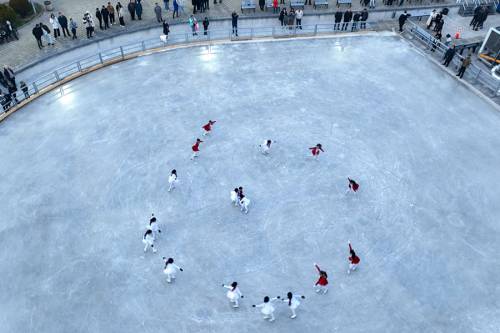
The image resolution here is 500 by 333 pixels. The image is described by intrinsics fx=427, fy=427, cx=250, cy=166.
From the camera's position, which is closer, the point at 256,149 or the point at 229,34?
the point at 256,149

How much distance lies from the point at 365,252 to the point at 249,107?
37.2 feet

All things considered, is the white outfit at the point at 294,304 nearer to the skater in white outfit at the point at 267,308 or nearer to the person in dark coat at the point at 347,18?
the skater in white outfit at the point at 267,308

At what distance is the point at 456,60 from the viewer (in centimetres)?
2931

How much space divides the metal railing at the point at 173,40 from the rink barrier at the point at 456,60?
3.27 m

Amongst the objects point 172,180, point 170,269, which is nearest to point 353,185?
point 172,180

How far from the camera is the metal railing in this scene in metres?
26.8

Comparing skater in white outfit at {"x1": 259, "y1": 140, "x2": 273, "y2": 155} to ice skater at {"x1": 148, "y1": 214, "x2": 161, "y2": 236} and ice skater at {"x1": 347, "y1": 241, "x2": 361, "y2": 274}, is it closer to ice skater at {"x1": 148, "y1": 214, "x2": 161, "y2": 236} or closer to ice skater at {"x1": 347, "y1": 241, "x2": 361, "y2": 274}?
ice skater at {"x1": 148, "y1": 214, "x2": 161, "y2": 236}

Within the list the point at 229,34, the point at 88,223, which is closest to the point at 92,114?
the point at 88,223

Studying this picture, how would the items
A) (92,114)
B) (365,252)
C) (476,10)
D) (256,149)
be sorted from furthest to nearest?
1. (476,10)
2. (92,114)
3. (256,149)
4. (365,252)

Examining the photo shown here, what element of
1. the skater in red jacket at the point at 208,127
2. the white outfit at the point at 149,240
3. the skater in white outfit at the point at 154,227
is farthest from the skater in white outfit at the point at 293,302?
the skater in red jacket at the point at 208,127

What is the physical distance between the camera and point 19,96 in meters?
25.3

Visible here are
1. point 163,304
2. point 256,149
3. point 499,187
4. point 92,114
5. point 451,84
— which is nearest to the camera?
point 163,304

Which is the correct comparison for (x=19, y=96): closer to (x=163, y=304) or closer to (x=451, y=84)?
(x=163, y=304)

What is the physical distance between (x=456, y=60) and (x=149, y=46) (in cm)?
2132
